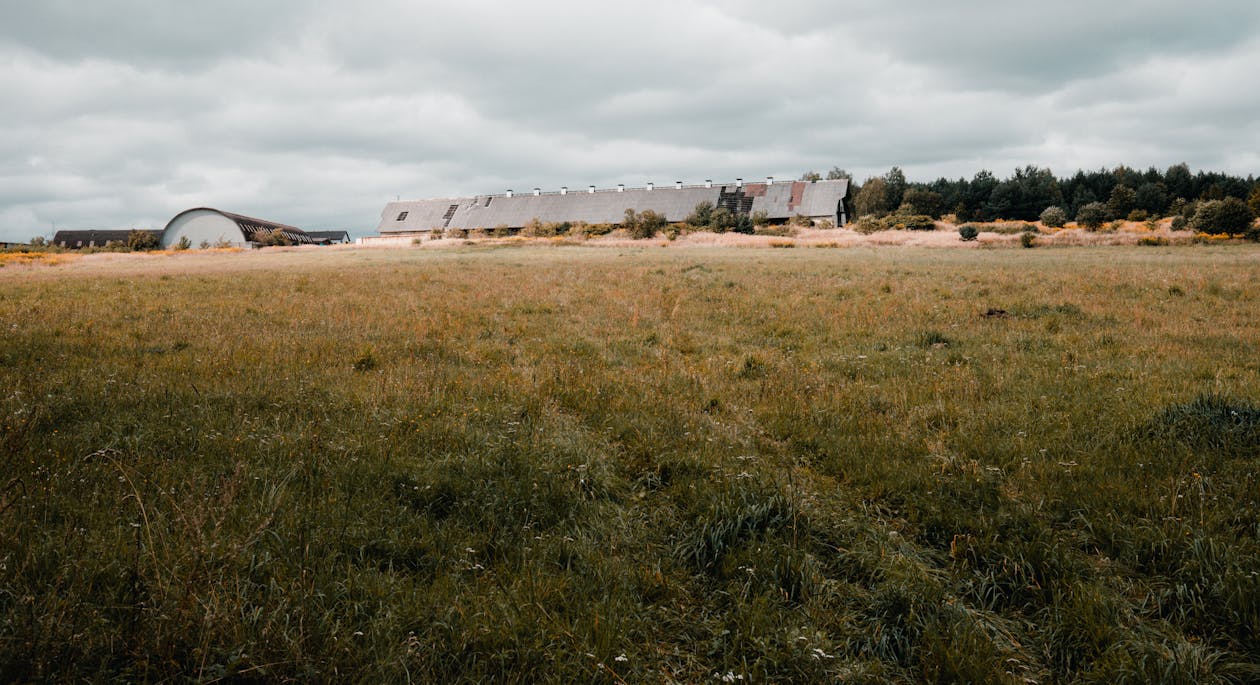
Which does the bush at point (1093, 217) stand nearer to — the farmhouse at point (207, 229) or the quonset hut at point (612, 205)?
the quonset hut at point (612, 205)

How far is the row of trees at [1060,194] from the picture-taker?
298ft

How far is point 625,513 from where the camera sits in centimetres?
493

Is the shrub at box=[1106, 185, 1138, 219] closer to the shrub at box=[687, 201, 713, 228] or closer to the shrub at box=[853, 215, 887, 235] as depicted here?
the shrub at box=[853, 215, 887, 235]

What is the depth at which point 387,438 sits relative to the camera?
6.03 m

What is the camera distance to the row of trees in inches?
3573

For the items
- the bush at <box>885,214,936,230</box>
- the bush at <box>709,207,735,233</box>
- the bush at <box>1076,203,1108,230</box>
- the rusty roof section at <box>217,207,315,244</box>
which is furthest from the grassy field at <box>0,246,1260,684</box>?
the rusty roof section at <box>217,207,315,244</box>

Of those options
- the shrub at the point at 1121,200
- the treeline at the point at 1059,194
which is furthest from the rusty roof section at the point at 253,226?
the shrub at the point at 1121,200

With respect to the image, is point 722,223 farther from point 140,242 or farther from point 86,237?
point 86,237

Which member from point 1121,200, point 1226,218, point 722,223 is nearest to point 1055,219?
point 1121,200

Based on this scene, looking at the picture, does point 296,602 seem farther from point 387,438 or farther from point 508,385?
point 508,385

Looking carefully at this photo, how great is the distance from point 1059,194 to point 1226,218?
59.4m

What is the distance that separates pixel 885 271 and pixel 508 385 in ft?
67.5

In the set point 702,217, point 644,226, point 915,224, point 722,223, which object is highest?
point 702,217

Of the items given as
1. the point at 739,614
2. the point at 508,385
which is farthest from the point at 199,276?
the point at 739,614
